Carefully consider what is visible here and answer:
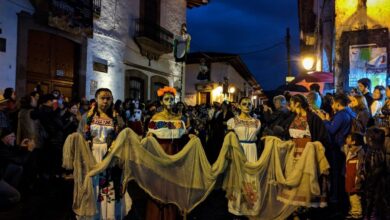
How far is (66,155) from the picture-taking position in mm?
5180

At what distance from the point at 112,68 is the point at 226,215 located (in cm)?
1008

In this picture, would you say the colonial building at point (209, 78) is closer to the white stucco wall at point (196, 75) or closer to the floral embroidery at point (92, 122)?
the white stucco wall at point (196, 75)

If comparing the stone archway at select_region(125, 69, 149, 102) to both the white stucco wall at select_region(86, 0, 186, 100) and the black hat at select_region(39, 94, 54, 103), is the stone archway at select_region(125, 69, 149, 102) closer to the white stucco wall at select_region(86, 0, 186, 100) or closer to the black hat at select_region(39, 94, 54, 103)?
the white stucco wall at select_region(86, 0, 186, 100)

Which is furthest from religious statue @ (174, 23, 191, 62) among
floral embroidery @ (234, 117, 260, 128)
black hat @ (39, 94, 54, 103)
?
floral embroidery @ (234, 117, 260, 128)

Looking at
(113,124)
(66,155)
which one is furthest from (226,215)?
(66,155)

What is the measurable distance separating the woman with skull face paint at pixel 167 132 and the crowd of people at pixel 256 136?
25 mm

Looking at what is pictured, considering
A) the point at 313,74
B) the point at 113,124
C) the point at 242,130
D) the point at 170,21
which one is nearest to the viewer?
the point at 113,124

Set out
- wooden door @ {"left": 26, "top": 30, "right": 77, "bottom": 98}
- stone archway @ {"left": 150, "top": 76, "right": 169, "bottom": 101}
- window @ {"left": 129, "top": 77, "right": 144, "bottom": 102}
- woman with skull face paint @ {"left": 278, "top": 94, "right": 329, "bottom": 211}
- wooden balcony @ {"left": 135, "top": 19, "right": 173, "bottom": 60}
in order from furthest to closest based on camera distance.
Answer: stone archway @ {"left": 150, "top": 76, "right": 169, "bottom": 101}, window @ {"left": 129, "top": 77, "right": 144, "bottom": 102}, wooden balcony @ {"left": 135, "top": 19, "right": 173, "bottom": 60}, wooden door @ {"left": 26, "top": 30, "right": 77, "bottom": 98}, woman with skull face paint @ {"left": 278, "top": 94, "right": 329, "bottom": 211}

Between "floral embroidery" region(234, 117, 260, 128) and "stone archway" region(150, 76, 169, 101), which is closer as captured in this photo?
"floral embroidery" region(234, 117, 260, 128)

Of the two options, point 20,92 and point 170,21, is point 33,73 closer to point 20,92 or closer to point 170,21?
point 20,92

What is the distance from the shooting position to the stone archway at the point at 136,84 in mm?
16312

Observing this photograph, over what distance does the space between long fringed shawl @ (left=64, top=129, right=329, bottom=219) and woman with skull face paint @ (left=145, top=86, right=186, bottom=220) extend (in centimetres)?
21

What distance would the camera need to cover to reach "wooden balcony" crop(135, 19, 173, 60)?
16.8 meters

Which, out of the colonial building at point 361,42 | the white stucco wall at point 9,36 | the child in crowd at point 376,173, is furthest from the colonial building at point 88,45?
the child in crowd at point 376,173
